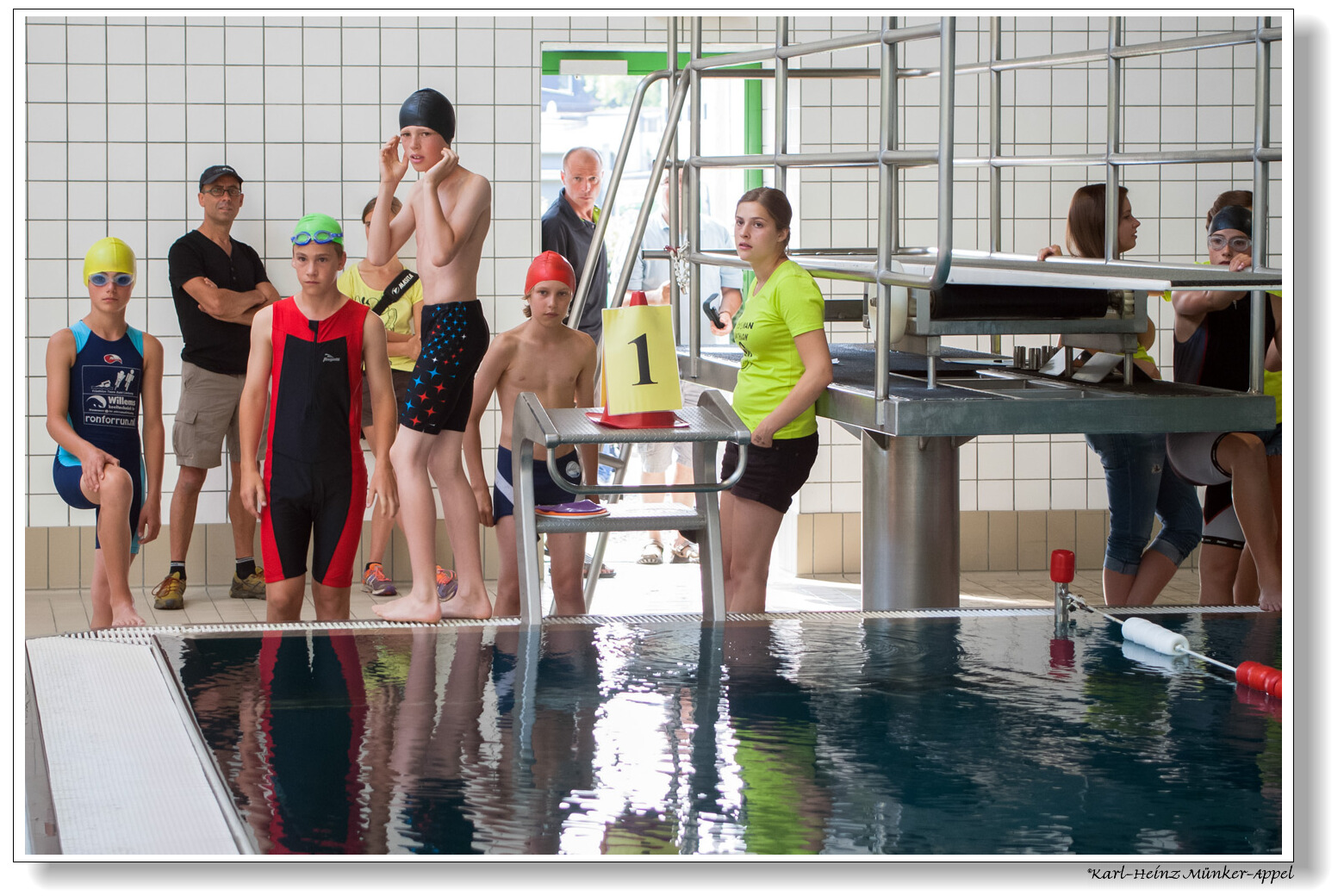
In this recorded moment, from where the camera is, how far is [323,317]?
13.3ft

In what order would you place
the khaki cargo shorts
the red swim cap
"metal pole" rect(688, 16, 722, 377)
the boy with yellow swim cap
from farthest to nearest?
the khaki cargo shorts, the boy with yellow swim cap, the red swim cap, "metal pole" rect(688, 16, 722, 377)

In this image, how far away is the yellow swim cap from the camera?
14.7ft

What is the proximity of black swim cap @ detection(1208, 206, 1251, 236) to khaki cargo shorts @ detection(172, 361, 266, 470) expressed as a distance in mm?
4142

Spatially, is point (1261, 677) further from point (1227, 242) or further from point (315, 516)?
point (315, 516)

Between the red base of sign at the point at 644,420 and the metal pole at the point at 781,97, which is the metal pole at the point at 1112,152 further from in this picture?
the red base of sign at the point at 644,420

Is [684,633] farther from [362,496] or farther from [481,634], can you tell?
[362,496]

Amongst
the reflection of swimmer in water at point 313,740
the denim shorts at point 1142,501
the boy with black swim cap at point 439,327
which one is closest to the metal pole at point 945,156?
the reflection of swimmer in water at point 313,740

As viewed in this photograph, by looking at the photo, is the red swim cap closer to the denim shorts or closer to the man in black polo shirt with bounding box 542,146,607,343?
the denim shorts

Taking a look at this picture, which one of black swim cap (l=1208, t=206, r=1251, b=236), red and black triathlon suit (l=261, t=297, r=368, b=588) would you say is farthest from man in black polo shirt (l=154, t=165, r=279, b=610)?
black swim cap (l=1208, t=206, r=1251, b=236)

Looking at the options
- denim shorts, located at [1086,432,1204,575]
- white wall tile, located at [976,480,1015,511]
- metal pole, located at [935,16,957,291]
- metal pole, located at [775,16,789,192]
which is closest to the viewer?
metal pole, located at [935,16,957,291]

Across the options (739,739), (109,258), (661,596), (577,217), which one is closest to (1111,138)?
(739,739)

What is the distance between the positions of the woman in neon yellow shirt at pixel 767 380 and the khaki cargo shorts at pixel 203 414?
10.7 feet

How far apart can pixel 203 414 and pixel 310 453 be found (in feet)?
8.79
